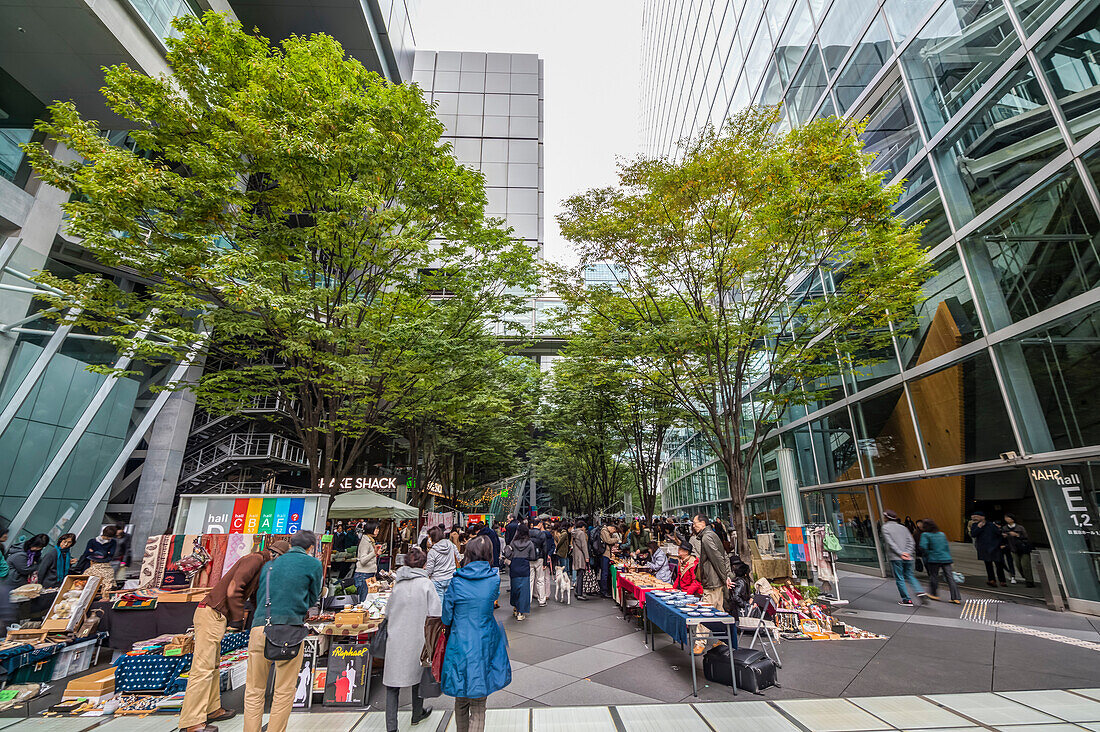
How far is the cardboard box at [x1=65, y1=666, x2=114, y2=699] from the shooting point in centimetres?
558

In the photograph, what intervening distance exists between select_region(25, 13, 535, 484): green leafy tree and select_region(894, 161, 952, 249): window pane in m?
12.9

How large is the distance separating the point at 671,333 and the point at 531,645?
7.65 meters

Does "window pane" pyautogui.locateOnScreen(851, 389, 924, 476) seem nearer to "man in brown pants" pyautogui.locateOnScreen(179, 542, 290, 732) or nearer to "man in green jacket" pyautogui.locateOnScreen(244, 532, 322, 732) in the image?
"man in green jacket" pyautogui.locateOnScreen(244, 532, 322, 732)

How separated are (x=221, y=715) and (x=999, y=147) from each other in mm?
18227

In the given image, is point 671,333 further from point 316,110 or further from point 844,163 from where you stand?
point 316,110

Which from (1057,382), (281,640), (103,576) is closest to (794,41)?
(1057,382)

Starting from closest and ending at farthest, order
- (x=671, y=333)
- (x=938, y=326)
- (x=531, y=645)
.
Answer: (x=531, y=645)
(x=671, y=333)
(x=938, y=326)

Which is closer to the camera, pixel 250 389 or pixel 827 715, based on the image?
pixel 827 715

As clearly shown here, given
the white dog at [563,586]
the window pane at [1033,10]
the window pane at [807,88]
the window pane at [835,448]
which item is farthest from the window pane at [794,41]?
the white dog at [563,586]

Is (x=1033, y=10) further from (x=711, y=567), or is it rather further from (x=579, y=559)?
(x=579, y=559)

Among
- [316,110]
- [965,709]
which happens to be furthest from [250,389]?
[965,709]

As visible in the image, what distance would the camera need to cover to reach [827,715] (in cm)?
511

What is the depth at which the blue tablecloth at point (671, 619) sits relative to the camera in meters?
6.27

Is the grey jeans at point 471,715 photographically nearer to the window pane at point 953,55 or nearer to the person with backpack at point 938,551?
the person with backpack at point 938,551
